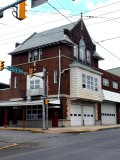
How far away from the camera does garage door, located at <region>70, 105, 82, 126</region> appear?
39150mm

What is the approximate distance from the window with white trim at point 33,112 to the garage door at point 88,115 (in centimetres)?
680

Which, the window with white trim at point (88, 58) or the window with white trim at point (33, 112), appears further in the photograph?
the window with white trim at point (88, 58)

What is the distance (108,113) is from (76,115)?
10720mm

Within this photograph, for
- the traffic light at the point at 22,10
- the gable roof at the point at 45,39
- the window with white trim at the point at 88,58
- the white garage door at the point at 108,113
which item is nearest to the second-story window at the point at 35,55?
the gable roof at the point at 45,39

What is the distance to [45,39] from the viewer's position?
4178cm

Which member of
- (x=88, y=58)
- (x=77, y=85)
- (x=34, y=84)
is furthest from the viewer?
(x=88, y=58)

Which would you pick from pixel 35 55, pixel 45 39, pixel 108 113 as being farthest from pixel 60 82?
pixel 108 113

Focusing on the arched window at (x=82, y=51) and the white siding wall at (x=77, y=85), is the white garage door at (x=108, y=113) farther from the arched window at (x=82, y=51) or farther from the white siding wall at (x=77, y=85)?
the arched window at (x=82, y=51)

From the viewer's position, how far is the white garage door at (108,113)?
4734 cm

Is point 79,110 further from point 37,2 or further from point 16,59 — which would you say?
point 37,2

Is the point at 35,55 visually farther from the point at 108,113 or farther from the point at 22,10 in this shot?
the point at 22,10

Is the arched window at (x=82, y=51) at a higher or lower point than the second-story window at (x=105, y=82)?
higher

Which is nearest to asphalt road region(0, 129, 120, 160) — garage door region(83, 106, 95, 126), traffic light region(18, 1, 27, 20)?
traffic light region(18, 1, 27, 20)

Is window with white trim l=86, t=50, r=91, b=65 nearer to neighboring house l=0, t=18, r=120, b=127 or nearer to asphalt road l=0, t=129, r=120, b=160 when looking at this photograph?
neighboring house l=0, t=18, r=120, b=127
